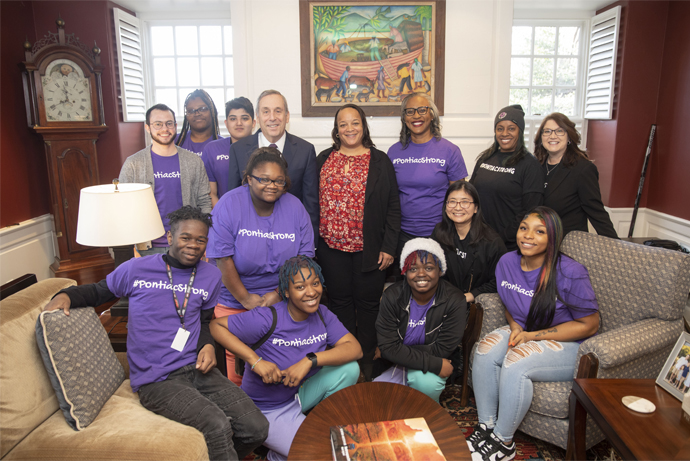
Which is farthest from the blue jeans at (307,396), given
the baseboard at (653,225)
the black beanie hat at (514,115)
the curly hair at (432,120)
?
the baseboard at (653,225)

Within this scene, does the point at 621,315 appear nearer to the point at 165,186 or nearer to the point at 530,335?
the point at 530,335

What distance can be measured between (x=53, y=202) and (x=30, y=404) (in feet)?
9.98

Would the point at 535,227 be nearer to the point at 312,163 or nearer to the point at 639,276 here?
the point at 639,276

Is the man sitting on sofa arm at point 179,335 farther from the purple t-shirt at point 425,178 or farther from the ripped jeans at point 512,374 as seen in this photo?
the purple t-shirt at point 425,178

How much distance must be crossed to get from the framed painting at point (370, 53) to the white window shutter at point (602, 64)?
1771mm

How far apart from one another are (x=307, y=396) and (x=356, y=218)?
103 centimetres

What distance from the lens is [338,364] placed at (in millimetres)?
2039

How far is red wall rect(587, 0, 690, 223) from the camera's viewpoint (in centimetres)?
400

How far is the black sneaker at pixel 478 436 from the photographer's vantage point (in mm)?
2136

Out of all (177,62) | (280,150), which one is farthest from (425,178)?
(177,62)

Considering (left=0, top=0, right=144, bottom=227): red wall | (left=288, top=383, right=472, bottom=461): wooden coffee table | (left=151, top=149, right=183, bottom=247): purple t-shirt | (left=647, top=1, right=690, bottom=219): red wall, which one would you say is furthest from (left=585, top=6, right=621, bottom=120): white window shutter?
(left=0, top=0, right=144, bottom=227): red wall

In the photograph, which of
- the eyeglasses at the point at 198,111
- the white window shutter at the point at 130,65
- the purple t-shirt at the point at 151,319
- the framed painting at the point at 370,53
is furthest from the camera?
the white window shutter at the point at 130,65

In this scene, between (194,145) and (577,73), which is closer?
(194,145)

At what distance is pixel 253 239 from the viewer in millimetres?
2180
